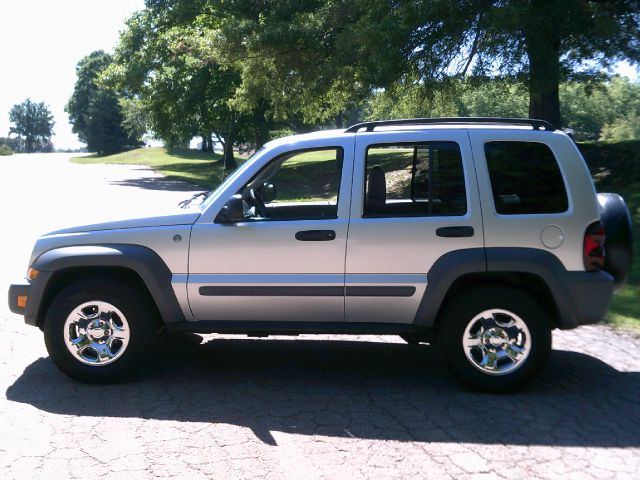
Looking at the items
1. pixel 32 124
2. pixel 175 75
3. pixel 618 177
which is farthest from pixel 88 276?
pixel 32 124

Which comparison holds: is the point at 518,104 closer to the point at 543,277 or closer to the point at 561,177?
the point at 561,177

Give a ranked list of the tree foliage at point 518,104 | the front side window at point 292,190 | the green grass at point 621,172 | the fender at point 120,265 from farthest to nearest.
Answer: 1. the tree foliage at point 518,104
2. the green grass at point 621,172
3. the front side window at point 292,190
4. the fender at point 120,265

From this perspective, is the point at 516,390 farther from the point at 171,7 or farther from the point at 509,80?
the point at 171,7

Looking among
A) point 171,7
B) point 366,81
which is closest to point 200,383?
point 366,81

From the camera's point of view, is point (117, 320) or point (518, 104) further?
point (518, 104)

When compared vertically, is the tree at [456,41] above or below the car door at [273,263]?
above

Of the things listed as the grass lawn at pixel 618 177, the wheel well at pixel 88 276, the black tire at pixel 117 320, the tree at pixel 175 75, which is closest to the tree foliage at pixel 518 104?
the grass lawn at pixel 618 177

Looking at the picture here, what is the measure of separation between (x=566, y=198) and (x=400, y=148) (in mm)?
1280

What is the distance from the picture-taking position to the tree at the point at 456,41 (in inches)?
590

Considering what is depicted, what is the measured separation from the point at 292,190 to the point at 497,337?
7.15ft

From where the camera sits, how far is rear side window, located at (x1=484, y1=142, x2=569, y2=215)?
513 centimetres

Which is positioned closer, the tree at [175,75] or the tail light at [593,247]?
the tail light at [593,247]

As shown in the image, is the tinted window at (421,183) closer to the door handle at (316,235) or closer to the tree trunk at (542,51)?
the door handle at (316,235)

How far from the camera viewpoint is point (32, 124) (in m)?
159
